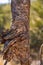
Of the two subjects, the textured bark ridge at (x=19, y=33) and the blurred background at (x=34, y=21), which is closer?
the textured bark ridge at (x=19, y=33)

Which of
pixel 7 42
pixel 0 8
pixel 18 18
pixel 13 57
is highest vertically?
pixel 18 18

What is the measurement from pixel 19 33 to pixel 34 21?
3483 millimetres

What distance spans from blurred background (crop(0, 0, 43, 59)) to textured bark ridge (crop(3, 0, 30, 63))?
2797 mm

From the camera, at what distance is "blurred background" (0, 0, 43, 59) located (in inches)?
174

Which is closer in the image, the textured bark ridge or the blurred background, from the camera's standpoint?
the textured bark ridge

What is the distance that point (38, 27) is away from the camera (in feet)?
15.7

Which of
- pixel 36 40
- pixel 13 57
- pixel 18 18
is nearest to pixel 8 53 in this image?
pixel 13 57

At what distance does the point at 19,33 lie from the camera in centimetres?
135

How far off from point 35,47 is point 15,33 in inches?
127

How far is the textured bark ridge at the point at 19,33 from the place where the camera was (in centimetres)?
134

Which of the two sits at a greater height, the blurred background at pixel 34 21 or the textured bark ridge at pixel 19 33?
the textured bark ridge at pixel 19 33

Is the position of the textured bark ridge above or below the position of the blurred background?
above

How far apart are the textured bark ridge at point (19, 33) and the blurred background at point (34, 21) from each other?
280cm

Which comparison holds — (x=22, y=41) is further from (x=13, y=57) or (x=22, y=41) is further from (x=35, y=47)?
(x=35, y=47)
